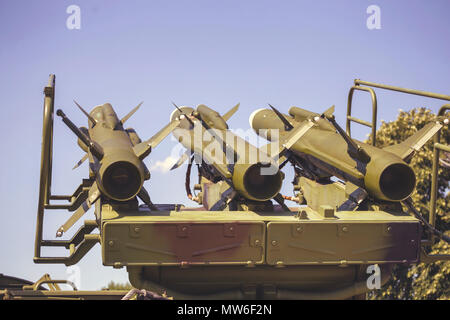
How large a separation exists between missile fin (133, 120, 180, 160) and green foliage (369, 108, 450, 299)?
39.1ft

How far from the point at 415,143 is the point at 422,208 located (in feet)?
37.0

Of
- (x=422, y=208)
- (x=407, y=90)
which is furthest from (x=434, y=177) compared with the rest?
(x=422, y=208)

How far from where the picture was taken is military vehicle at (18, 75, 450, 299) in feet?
26.6

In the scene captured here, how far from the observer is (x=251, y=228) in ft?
26.9

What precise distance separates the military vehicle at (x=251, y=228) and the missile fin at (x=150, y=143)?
0.02 metres

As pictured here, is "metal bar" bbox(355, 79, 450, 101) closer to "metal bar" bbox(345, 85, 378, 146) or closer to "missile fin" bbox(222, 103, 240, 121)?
"metal bar" bbox(345, 85, 378, 146)

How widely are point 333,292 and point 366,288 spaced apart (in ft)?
1.50

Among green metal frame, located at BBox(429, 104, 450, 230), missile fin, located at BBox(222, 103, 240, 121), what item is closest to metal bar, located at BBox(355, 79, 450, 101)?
green metal frame, located at BBox(429, 104, 450, 230)

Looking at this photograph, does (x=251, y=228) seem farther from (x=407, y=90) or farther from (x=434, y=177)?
(x=407, y=90)

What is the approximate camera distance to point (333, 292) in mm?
8703
